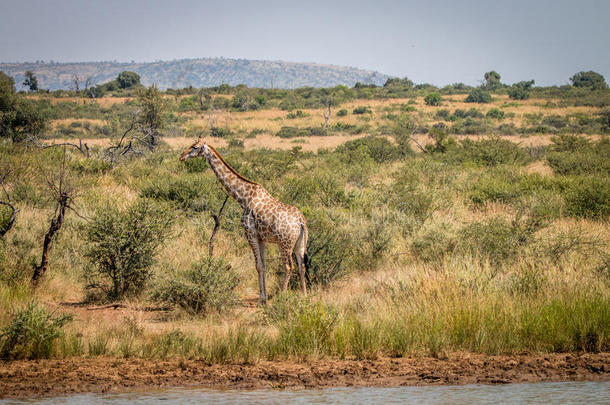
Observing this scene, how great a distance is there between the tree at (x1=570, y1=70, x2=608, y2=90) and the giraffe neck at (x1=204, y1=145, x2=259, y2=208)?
288 feet

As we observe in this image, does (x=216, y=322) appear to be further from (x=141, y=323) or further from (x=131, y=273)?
(x=131, y=273)

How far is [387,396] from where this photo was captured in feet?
20.7

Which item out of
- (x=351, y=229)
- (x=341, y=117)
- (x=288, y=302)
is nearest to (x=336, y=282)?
(x=351, y=229)

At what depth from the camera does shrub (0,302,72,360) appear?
A: 7.16 m

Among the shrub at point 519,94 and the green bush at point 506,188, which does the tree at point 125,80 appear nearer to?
the shrub at point 519,94

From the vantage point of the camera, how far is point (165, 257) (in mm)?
11352

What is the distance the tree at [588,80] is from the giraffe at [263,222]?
88.0 metres

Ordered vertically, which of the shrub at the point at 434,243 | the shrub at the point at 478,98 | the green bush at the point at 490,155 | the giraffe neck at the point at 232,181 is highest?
the shrub at the point at 478,98

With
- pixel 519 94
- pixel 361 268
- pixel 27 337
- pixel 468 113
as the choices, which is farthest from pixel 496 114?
pixel 27 337

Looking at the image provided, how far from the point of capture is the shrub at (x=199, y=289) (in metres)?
8.93

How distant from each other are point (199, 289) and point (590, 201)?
1045 cm

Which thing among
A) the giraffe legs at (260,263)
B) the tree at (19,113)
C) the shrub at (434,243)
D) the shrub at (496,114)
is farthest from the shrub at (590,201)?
the shrub at (496,114)

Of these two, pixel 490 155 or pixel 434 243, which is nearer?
pixel 434 243

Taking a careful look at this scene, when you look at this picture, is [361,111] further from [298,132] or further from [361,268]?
[361,268]
